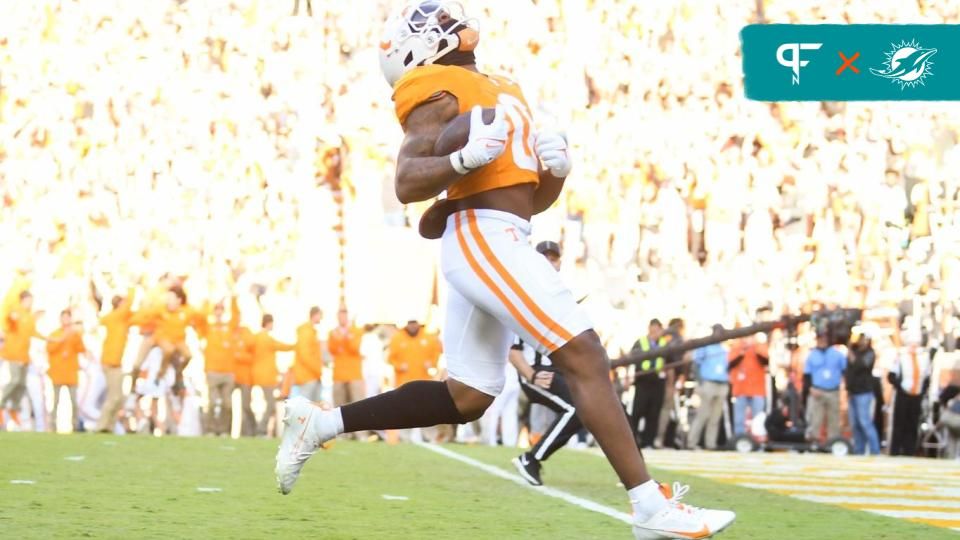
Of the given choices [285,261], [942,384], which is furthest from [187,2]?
[942,384]

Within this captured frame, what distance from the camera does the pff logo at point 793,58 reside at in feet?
50.0

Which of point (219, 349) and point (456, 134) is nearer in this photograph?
point (456, 134)

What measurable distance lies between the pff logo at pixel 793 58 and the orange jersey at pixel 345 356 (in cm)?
565

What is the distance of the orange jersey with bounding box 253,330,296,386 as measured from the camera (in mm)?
18156

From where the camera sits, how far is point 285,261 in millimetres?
24484

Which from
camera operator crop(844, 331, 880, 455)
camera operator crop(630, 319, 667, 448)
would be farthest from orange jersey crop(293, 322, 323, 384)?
camera operator crop(844, 331, 880, 455)

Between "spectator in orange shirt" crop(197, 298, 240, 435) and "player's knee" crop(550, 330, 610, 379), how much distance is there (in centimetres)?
1341

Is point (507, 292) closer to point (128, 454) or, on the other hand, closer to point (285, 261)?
point (128, 454)

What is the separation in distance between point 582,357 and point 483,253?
1.44 ft

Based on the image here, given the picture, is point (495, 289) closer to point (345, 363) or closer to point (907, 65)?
point (907, 65)

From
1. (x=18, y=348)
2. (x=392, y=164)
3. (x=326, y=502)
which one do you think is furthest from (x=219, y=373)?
(x=326, y=502)

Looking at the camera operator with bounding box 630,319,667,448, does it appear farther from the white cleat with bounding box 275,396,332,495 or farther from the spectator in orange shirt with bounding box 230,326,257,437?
the white cleat with bounding box 275,396,332,495

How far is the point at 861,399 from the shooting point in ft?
56.9

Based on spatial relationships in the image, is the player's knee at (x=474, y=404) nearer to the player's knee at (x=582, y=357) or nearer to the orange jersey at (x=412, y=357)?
the player's knee at (x=582, y=357)
